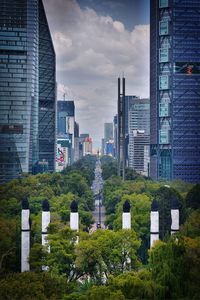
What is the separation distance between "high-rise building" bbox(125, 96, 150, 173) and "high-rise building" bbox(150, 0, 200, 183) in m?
40.9

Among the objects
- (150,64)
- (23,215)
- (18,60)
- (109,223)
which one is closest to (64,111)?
(150,64)

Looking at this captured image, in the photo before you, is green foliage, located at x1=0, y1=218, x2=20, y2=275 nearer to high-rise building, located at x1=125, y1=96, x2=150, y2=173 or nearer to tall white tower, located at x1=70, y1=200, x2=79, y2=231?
tall white tower, located at x1=70, y1=200, x2=79, y2=231

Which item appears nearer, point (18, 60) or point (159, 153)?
point (18, 60)

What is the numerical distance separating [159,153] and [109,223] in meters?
28.3

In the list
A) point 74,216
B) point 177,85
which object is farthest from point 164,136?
point 74,216

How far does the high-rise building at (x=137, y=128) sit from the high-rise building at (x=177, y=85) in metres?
40.9

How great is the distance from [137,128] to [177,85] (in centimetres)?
5745

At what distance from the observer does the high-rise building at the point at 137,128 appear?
103188 mm

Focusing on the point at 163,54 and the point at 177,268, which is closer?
the point at 177,268

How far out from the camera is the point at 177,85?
191 ft

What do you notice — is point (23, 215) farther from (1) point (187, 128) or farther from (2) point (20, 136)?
(1) point (187, 128)

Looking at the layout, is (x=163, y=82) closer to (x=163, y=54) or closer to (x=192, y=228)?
(x=163, y=54)

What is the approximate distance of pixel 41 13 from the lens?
200 ft

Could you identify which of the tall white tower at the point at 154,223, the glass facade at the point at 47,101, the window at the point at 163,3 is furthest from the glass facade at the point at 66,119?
the tall white tower at the point at 154,223
